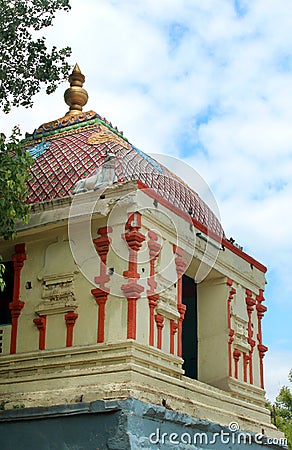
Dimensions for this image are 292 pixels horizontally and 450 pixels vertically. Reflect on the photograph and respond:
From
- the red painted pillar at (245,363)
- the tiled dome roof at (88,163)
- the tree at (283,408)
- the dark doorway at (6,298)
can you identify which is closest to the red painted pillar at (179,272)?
the tiled dome roof at (88,163)

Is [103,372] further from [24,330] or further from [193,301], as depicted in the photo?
[193,301]

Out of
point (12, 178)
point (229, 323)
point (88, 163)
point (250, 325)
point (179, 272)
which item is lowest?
point (229, 323)

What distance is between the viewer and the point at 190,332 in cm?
1137

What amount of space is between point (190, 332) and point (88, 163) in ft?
9.35

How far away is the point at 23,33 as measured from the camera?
9523 mm

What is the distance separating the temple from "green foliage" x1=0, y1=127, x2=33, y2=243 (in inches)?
34.2

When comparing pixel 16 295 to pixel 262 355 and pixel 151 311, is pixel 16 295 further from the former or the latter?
pixel 262 355

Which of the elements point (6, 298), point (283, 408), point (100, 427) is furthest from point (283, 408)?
point (100, 427)

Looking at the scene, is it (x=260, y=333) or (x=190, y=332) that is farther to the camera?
(x=260, y=333)

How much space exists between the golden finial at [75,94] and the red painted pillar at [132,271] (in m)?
4.15

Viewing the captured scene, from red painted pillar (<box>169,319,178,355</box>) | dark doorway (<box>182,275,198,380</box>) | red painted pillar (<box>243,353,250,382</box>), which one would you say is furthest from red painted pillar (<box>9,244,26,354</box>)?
red painted pillar (<box>243,353,250,382</box>)

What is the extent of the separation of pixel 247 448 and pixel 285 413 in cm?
1439

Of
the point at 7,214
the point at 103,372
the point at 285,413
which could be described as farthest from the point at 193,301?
the point at 285,413

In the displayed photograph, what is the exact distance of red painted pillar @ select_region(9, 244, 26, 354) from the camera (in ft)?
31.7
